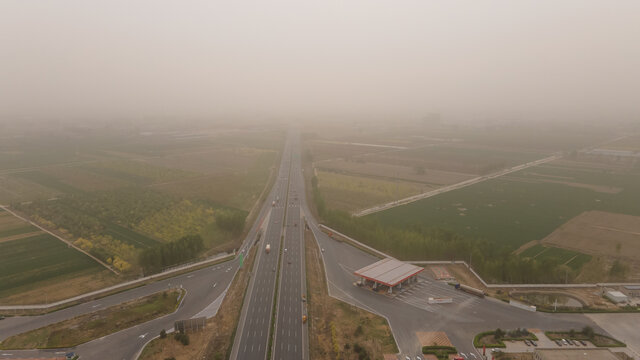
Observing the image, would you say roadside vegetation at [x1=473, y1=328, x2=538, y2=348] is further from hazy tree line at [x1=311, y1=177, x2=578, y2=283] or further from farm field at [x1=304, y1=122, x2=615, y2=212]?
farm field at [x1=304, y1=122, x2=615, y2=212]

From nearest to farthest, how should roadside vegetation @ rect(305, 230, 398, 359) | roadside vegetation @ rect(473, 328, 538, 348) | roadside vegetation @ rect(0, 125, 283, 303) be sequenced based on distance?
roadside vegetation @ rect(305, 230, 398, 359) < roadside vegetation @ rect(473, 328, 538, 348) < roadside vegetation @ rect(0, 125, 283, 303)

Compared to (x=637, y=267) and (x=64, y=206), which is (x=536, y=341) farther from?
(x=64, y=206)

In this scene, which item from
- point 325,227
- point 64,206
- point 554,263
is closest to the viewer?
point 554,263

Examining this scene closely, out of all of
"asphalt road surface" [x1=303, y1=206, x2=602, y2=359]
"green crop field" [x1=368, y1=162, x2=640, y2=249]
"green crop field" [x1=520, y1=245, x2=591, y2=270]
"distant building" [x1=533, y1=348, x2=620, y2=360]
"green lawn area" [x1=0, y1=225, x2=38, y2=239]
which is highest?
"green crop field" [x1=368, y1=162, x2=640, y2=249]

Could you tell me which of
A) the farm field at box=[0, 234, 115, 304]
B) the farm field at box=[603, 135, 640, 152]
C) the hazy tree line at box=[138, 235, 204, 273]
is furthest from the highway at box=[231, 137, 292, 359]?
the farm field at box=[603, 135, 640, 152]

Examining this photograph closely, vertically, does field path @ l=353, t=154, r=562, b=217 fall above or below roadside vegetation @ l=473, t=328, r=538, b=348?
above

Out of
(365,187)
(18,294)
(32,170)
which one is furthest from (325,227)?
(32,170)
